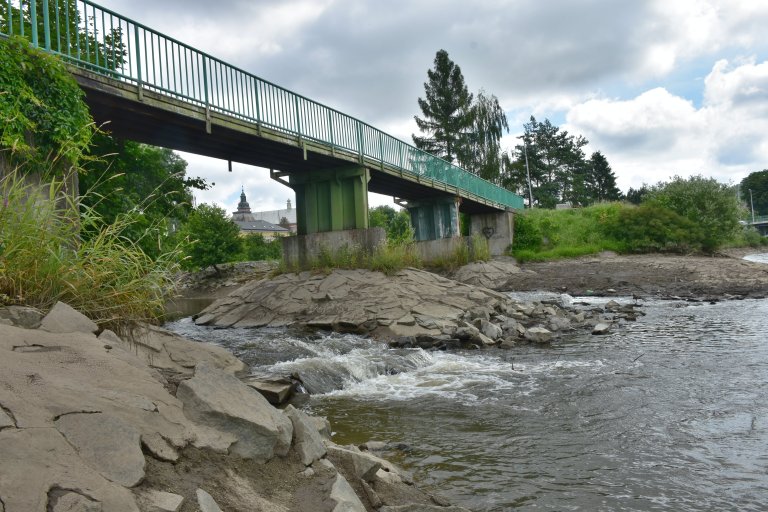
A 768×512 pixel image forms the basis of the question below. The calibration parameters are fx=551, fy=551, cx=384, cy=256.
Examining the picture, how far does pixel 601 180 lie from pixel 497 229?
5104cm

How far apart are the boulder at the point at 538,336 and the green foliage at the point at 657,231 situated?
956 inches

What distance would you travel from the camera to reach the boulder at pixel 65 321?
3982 mm

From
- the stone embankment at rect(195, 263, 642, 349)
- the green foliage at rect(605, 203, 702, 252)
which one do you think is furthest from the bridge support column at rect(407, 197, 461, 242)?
the green foliage at rect(605, 203, 702, 252)

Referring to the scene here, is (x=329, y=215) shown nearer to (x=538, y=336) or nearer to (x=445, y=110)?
(x=538, y=336)

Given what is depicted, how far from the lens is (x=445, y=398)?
752cm

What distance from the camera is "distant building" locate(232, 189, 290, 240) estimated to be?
104 m

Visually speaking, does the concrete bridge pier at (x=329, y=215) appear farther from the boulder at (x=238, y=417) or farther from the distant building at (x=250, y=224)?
the distant building at (x=250, y=224)

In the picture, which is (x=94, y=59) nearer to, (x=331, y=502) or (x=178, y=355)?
(x=178, y=355)

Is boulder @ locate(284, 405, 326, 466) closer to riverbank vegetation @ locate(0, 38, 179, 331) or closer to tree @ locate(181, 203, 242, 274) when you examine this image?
riverbank vegetation @ locate(0, 38, 179, 331)

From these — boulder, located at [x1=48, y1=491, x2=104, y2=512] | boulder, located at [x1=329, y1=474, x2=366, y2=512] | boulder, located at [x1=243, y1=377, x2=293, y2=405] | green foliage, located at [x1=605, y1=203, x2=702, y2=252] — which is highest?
green foliage, located at [x1=605, y1=203, x2=702, y2=252]

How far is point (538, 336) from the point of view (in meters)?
12.5

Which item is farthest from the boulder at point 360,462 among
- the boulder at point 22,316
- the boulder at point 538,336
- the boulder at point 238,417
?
the boulder at point 538,336

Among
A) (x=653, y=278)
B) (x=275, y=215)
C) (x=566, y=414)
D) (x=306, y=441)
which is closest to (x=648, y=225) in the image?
(x=653, y=278)

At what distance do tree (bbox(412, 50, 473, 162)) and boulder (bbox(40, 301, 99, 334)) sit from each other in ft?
160
